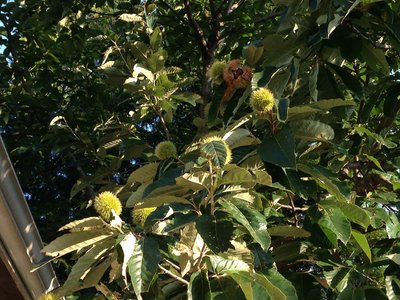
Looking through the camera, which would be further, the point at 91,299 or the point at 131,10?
the point at 131,10

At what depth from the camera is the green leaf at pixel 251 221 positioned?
1288 millimetres

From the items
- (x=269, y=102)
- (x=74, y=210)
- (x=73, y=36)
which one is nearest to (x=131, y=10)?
(x=73, y=36)

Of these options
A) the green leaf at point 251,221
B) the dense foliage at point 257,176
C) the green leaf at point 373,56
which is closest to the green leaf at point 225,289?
the dense foliage at point 257,176

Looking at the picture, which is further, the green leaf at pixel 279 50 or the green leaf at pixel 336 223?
the green leaf at pixel 279 50

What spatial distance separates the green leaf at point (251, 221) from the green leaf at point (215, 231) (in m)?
0.03

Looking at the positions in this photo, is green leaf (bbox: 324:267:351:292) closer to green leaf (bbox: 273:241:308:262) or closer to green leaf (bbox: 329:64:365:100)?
green leaf (bbox: 273:241:308:262)

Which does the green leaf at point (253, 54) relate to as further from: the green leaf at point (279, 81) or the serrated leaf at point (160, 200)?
the serrated leaf at point (160, 200)

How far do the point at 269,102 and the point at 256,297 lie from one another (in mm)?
494

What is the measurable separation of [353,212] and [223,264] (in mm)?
460

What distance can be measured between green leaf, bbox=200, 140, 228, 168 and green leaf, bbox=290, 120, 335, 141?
13.3 inches

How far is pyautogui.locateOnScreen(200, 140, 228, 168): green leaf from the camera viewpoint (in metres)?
1.25

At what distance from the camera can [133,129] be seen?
2.70 metres

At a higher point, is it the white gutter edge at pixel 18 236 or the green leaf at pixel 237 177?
the green leaf at pixel 237 177

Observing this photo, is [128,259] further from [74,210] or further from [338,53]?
[74,210]
